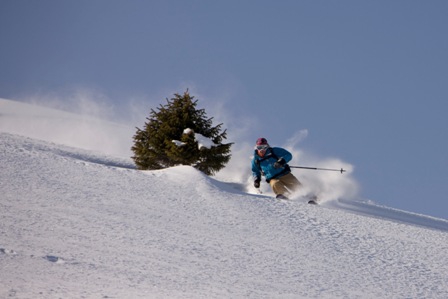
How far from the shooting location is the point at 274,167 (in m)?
14.9

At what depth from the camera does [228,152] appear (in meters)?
20.6

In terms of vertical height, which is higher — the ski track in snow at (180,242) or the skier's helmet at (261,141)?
the skier's helmet at (261,141)

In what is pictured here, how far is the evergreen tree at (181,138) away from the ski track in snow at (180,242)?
5.97m

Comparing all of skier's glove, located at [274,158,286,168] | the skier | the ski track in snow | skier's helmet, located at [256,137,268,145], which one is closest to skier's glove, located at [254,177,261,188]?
the skier

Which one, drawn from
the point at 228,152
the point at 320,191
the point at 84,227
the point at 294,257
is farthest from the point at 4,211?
the point at 228,152

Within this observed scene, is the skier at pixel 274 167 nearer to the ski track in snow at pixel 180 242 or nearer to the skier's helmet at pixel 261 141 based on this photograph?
the skier's helmet at pixel 261 141

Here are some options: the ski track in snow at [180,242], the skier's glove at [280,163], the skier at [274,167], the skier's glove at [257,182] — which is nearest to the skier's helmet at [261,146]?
the skier at [274,167]

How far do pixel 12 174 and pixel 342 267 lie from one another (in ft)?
19.7

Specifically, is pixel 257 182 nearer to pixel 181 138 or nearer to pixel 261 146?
pixel 261 146

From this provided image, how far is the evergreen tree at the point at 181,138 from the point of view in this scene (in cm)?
1911

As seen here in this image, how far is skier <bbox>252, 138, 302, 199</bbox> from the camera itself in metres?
14.9

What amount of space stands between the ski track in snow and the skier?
7.00 ft

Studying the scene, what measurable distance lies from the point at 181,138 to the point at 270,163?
16.4ft

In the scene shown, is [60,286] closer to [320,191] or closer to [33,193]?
[33,193]
